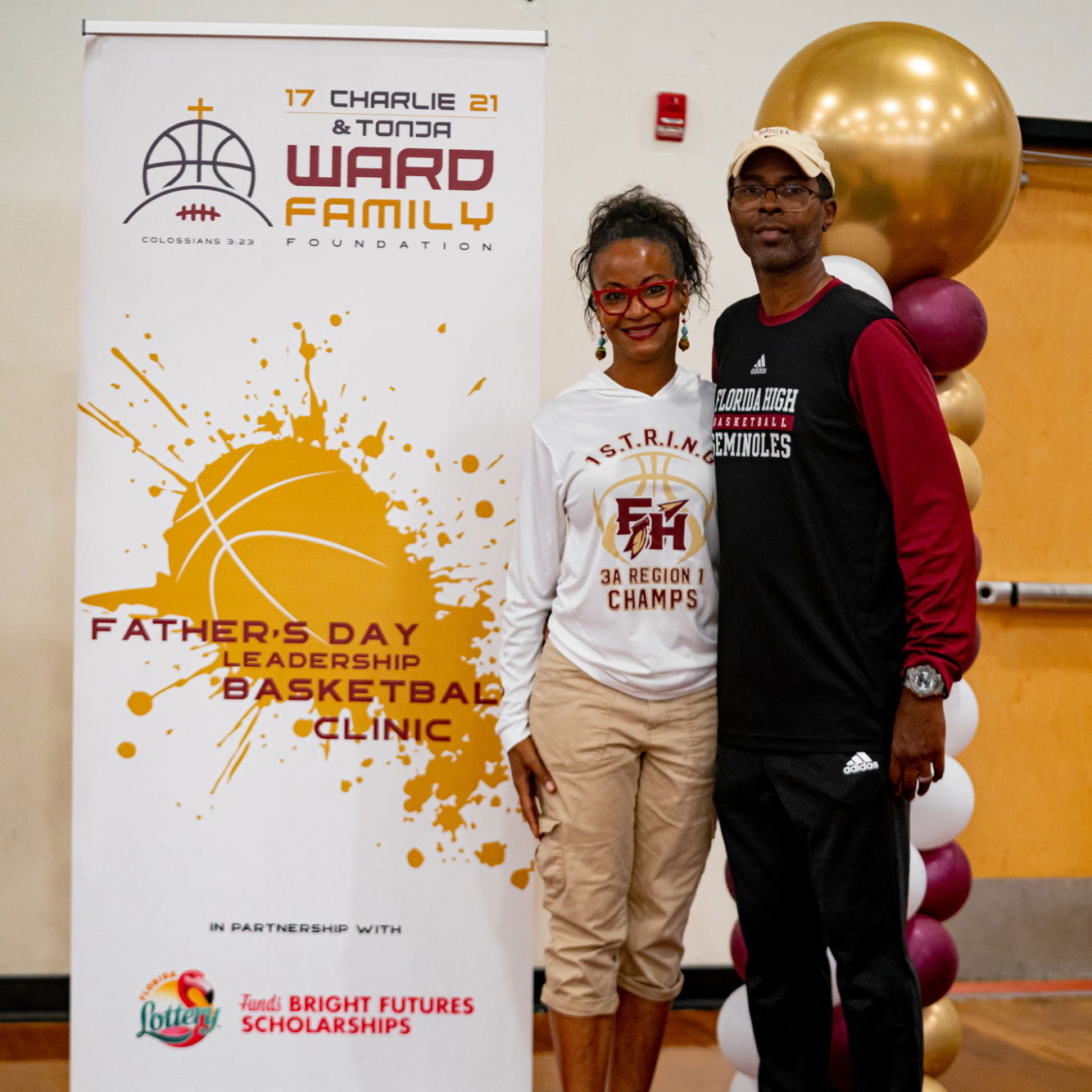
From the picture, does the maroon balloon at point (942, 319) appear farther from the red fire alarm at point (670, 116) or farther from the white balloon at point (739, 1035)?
the white balloon at point (739, 1035)

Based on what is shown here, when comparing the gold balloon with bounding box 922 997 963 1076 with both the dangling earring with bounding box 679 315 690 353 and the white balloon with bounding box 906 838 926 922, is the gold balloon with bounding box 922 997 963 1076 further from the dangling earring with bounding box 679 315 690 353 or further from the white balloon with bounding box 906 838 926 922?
the dangling earring with bounding box 679 315 690 353

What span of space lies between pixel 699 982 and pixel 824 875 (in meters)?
1.44

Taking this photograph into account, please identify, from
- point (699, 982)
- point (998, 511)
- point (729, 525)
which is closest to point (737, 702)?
point (729, 525)

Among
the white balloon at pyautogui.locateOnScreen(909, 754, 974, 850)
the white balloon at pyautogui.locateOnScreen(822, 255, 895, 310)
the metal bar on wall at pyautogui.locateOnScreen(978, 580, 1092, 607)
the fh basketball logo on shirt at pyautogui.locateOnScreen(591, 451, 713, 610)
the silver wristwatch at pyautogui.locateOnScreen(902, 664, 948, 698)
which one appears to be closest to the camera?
the silver wristwatch at pyautogui.locateOnScreen(902, 664, 948, 698)

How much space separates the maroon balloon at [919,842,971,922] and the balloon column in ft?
0.21

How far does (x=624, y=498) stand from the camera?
166 cm

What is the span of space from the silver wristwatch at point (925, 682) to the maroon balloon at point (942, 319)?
707mm

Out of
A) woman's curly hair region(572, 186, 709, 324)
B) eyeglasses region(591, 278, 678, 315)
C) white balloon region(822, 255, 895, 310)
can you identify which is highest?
woman's curly hair region(572, 186, 709, 324)

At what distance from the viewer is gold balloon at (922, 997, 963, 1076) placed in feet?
6.73

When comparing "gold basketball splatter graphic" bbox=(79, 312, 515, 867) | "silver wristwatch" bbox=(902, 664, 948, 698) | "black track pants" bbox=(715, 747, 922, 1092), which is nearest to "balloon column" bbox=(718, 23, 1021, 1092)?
"black track pants" bbox=(715, 747, 922, 1092)

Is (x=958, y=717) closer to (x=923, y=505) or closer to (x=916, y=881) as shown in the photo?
(x=916, y=881)

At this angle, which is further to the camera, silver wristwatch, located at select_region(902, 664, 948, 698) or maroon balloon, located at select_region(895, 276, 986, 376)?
maroon balloon, located at select_region(895, 276, 986, 376)

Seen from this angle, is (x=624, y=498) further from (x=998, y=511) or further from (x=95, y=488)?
(x=998, y=511)

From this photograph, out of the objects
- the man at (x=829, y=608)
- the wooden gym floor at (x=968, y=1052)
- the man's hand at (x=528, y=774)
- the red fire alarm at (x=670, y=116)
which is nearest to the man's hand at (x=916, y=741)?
the man at (x=829, y=608)
